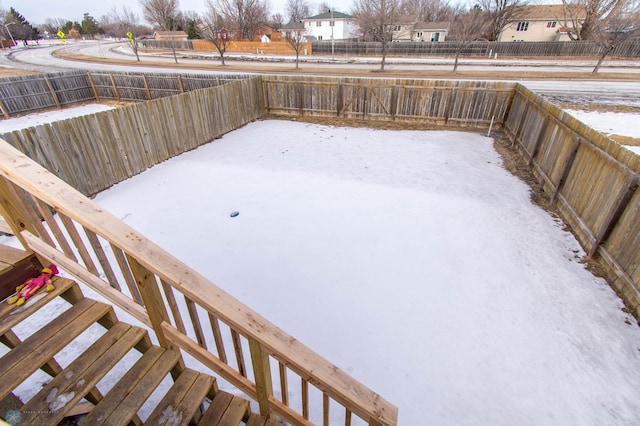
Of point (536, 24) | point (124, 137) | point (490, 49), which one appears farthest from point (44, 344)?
point (536, 24)

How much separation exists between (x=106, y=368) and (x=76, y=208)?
103 centimetres

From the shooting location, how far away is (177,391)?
82.0 inches

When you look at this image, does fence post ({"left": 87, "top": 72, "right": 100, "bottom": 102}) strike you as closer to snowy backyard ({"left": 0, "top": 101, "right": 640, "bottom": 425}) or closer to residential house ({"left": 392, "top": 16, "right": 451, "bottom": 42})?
snowy backyard ({"left": 0, "top": 101, "right": 640, "bottom": 425})

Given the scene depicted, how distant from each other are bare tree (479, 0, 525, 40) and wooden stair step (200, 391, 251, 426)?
44033 millimetres

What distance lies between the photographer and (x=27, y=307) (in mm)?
2021

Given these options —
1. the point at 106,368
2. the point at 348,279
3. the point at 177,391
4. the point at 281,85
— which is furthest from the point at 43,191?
the point at 281,85

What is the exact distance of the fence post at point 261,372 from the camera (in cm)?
177

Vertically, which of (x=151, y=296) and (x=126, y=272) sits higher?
(x=126, y=272)

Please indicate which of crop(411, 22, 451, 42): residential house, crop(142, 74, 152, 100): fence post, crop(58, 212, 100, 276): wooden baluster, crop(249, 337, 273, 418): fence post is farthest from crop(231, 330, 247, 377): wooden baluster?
crop(411, 22, 451, 42): residential house

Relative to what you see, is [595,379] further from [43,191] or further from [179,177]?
[179,177]

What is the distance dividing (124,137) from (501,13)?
141 feet

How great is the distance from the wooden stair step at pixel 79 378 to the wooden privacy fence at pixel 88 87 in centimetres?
1214

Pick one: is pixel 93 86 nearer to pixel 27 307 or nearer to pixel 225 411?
pixel 27 307

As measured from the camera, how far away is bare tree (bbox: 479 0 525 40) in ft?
113
